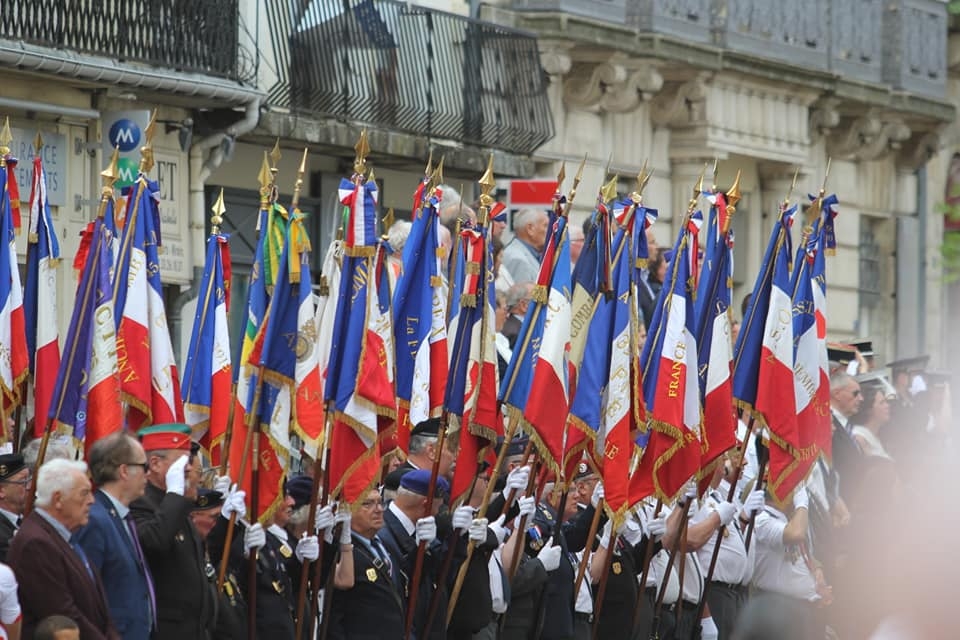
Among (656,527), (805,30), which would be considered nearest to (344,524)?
(656,527)

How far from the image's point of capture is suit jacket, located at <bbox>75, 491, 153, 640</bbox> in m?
10.9

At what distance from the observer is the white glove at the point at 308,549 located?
11.9 m

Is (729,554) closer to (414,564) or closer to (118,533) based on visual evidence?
(414,564)

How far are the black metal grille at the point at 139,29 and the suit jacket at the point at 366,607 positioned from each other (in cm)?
707

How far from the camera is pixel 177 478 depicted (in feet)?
37.1

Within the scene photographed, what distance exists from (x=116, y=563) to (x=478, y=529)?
85.2 inches

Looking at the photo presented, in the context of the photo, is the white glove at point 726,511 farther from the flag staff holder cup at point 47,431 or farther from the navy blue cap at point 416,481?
the flag staff holder cup at point 47,431

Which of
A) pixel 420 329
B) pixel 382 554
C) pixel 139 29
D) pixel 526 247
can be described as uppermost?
pixel 139 29

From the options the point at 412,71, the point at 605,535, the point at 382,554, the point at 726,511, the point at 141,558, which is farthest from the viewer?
the point at 412,71

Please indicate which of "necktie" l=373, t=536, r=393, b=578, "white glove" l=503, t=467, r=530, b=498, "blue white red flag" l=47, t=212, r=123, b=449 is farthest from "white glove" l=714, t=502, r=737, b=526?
"blue white red flag" l=47, t=212, r=123, b=449

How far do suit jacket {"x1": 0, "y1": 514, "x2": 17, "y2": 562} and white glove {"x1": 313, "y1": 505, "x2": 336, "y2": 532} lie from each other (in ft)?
4.81

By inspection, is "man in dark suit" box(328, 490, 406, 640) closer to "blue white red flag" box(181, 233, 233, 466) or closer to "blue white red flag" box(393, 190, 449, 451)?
"blue white red flag" box(393, 190, 449, 451)

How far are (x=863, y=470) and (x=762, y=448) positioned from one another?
1189mm

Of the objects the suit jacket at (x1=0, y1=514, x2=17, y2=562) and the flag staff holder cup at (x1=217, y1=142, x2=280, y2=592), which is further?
the flag staff holder cup at (x1=217, y1=142, x2=280, y2=592)
